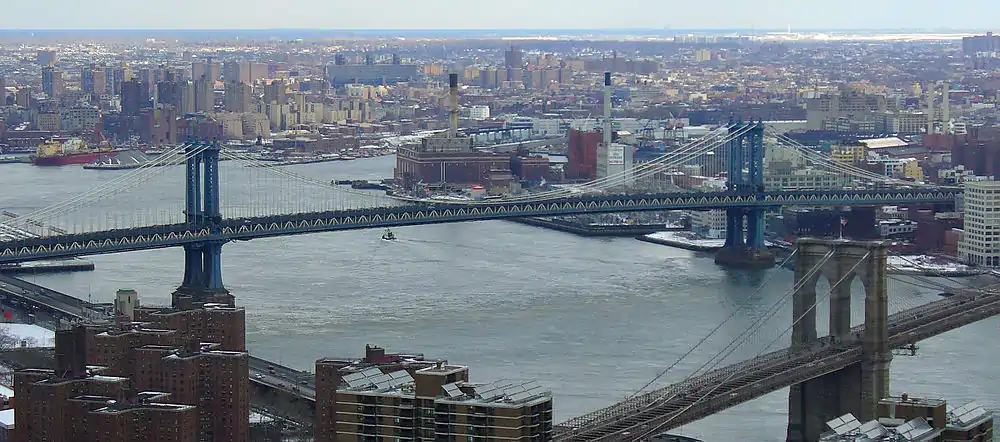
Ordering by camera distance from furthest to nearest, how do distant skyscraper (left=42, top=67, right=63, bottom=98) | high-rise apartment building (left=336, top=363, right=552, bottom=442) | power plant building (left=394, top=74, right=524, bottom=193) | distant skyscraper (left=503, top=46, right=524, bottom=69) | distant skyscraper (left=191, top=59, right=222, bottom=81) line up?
distant skyscraper (left=503, top=46, right=524, bottom=69) < distant skyscraper (left=191, top=59, right=222, bottom=81) < distant skyscraper (left=42, top=67, right=63, bottom=98) < power plant building (left=394, top=74, right=524, bottom=193) < high-rise apartment building (left=336, top=363, right=552, bottom=442)

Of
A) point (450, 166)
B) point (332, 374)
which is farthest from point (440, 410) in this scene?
point (450, 166)

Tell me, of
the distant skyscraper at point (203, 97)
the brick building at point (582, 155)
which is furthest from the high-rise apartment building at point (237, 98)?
the brick building at point (582, 155)

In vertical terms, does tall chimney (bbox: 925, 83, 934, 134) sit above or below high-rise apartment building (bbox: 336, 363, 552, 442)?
below

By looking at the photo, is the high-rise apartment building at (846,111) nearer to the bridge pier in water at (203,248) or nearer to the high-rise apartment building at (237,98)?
the high-rise apartment building at (237,98)

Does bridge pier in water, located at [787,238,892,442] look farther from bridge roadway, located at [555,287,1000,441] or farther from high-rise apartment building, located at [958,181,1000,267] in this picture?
high-rise apartment building, located at [958,181,1000,267]

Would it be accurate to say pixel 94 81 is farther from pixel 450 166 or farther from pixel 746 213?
pixel 746 213

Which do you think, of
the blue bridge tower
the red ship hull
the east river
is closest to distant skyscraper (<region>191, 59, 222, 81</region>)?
the red ship hull

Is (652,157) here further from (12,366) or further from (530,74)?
(530,74)
